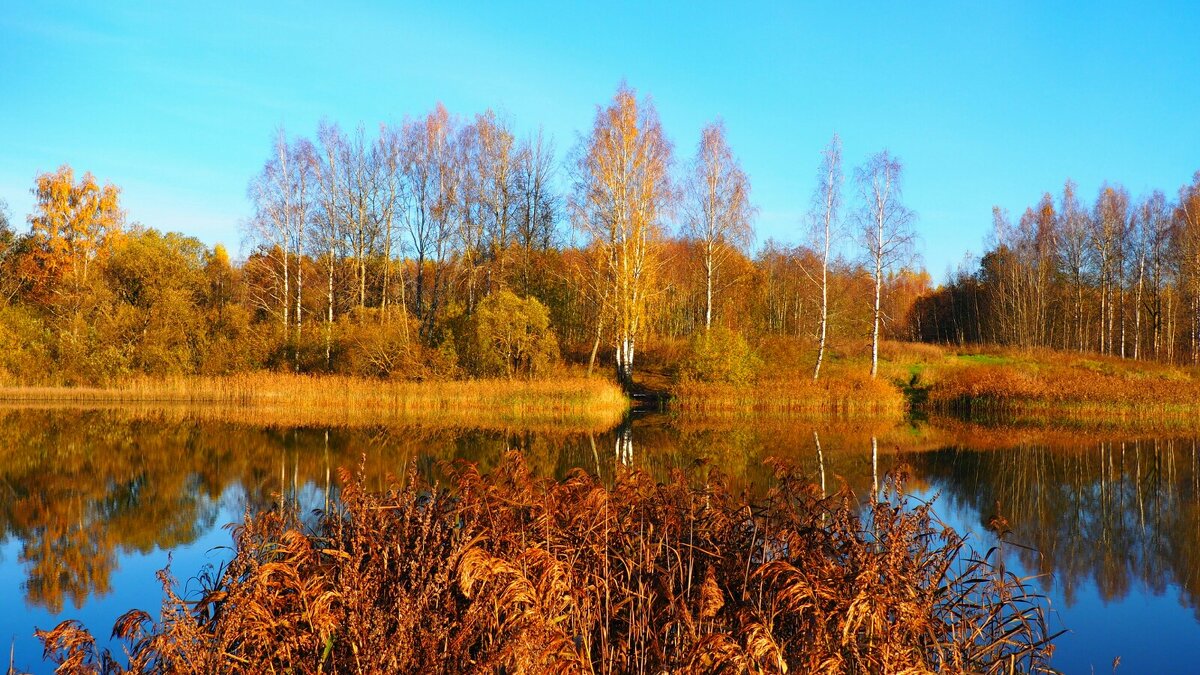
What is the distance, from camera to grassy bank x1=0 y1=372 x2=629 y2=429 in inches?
1074

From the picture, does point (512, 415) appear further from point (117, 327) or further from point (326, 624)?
point (326, 624)

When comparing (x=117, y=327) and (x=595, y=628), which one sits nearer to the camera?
(x=595, y=628)

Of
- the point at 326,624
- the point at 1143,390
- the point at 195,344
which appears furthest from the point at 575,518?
the point at 195,344

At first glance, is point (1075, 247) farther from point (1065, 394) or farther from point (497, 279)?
point (497, 279)

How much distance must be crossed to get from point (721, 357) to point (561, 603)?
87.9ft

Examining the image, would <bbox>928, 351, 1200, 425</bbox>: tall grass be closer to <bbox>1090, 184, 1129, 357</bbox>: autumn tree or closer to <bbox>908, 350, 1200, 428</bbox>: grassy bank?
<bbox>908, 350, 1200, 428</bbox>: grassy bank

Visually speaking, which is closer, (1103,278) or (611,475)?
(611,475)

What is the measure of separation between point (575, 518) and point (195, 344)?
110 feet

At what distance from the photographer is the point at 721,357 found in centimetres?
3075

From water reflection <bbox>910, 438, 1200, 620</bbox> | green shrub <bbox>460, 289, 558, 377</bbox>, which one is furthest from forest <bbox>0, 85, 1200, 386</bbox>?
water reflection <bbox>910, 438, 1200, 620</bbox>

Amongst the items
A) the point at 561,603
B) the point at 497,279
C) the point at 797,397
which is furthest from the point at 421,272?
the point at 561,603

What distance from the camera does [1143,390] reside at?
94.4 ft

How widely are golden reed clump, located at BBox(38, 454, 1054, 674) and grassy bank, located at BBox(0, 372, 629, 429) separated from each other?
2044 centimetres

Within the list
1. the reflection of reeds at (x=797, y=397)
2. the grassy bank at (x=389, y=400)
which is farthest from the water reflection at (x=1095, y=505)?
the grassy bank at (x=389, y=400)
